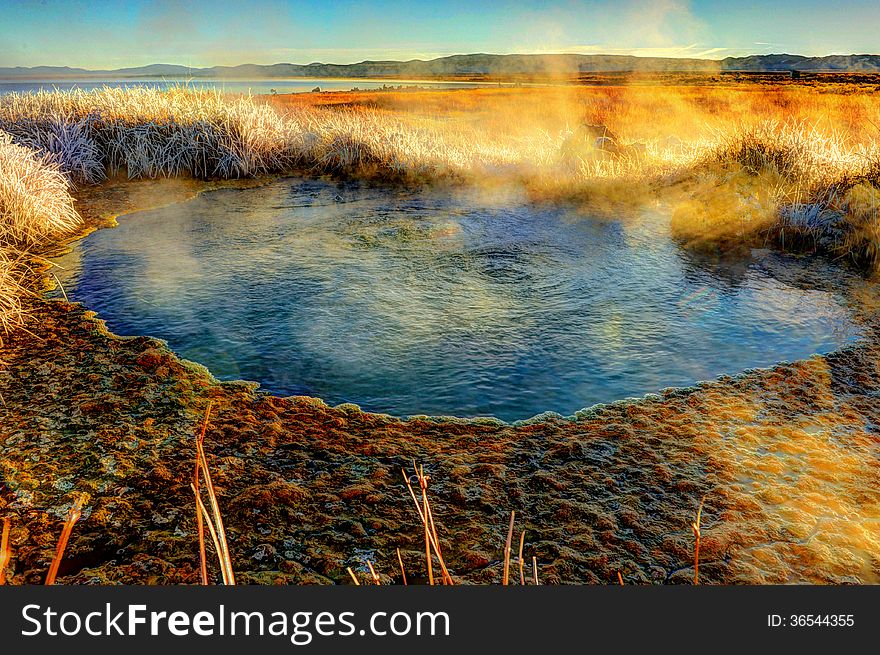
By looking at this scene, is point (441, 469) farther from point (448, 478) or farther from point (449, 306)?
point (449, 306)

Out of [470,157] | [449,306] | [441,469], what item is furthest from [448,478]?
[470,157]

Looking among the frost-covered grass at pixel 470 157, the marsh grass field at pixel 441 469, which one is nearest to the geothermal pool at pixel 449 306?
the marsh grass field at pixel 441 469

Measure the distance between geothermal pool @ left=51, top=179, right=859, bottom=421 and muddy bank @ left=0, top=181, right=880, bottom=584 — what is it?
297 millimetres

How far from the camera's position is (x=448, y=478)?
2506 mm

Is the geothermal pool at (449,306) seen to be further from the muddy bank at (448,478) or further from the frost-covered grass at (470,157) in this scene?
the frost-covered grass at (470,157)

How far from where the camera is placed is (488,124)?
15.4 meters

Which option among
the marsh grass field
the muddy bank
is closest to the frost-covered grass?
the marsh grass field

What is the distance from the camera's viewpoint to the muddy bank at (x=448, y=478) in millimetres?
2006

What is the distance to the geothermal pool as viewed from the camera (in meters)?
3.47

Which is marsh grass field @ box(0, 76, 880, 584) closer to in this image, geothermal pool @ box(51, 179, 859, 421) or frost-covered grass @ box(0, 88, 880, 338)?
geothermal pool @ box(51, 179, 859, 421)

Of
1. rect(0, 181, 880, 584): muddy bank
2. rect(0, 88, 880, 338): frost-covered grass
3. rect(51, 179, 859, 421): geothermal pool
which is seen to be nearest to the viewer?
rect(0, 181, 880, 584): muddy bank

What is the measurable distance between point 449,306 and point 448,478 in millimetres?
2153

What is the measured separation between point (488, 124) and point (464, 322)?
12372 millimetres

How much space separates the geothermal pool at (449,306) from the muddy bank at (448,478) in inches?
11.7
